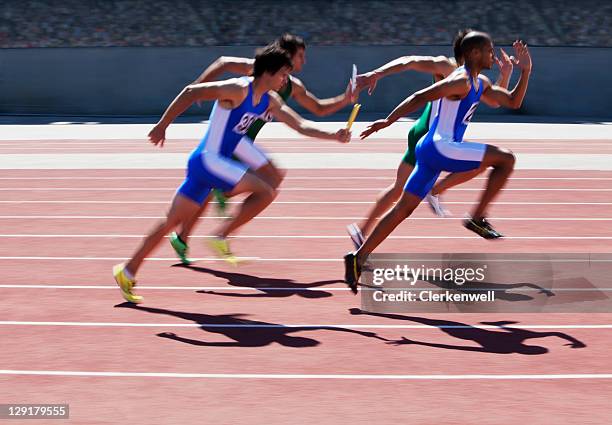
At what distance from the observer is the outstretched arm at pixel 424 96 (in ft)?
25.9

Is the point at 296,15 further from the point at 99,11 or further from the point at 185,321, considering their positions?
the point at 185,321

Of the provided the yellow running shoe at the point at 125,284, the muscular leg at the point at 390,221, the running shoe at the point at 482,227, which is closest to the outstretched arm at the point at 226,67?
the yellow running shoe at the point at 125,284

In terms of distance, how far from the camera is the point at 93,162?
59.8ft

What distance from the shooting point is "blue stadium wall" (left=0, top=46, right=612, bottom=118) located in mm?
27547

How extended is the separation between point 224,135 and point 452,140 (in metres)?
1.71

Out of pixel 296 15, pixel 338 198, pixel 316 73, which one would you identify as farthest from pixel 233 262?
pixel 296 15

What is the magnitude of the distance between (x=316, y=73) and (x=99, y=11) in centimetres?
749

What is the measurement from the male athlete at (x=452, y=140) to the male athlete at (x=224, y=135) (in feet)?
2.03

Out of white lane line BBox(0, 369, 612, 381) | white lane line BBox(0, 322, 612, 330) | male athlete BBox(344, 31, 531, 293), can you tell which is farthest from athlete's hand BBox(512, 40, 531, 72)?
white lane line BBox(0, 369, 612, 381)

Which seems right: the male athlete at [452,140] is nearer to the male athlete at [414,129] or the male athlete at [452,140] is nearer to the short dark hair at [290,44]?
the male athlete at [414,129]

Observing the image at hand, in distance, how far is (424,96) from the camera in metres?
7.94

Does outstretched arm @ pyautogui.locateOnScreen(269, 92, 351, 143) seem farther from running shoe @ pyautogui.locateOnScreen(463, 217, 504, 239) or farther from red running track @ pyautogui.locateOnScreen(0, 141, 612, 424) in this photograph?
running shoe @ pyautogui.locateOnScreen(463, 217, 504, 239)

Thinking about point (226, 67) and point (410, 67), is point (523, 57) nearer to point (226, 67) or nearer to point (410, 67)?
point (410, 67)

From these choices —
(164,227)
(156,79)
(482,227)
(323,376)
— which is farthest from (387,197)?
(156,79)
